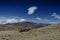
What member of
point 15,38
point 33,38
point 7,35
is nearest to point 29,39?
point 33,38

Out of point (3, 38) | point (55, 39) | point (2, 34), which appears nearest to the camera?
point (55, 39)

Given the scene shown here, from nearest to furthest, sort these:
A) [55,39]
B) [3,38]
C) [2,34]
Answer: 1. [55,39]
2. [3,38]
3. [2,34]

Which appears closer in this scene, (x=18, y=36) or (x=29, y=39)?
(x=29, y=39)

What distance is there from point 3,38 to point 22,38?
262 centimetres

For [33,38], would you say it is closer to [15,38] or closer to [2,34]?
[15,38]

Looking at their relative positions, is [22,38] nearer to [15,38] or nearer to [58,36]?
[15,38]

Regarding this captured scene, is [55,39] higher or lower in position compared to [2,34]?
lower

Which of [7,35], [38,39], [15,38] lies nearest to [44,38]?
[38,39]

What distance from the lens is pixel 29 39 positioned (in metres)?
19.9

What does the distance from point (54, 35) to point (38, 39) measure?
2.53 metres

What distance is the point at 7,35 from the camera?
21266mm

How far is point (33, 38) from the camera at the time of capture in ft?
65.9

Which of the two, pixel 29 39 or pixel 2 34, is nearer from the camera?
pixel 29 39

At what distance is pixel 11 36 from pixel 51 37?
18.6 ft
